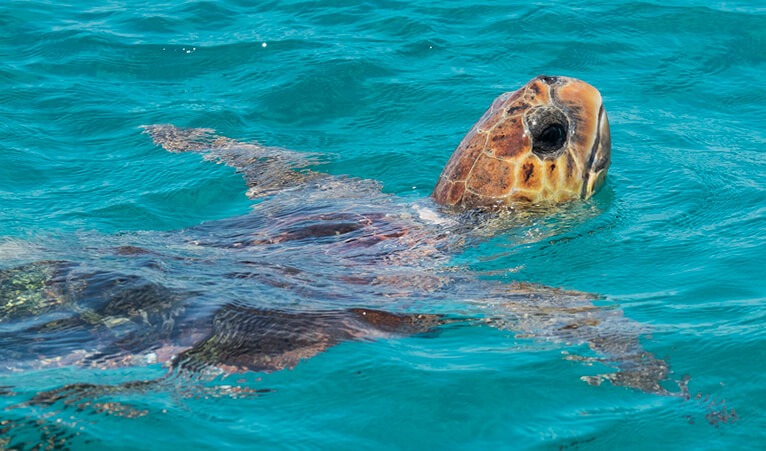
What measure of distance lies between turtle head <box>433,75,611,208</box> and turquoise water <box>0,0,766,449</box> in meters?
0.25

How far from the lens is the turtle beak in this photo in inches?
231

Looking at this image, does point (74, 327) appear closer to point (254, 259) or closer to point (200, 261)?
point (200, 261)

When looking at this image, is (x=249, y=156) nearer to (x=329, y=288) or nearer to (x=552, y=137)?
(x=552, y=137)

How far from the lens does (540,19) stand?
1133 centimetres

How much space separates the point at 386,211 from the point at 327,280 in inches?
53.7

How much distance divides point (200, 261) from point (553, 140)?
2.61 m

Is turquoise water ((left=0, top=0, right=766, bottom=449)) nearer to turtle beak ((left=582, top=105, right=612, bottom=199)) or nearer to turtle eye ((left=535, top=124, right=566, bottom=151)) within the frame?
turtle beak ((left=582, top=105, right=612, bottom=199))

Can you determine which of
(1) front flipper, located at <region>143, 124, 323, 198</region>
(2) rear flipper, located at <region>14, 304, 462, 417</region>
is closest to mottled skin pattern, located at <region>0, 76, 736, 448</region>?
(2) rear flipper, located at <region>14, 304, 462, 417</region>

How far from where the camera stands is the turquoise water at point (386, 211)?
4.06 metres

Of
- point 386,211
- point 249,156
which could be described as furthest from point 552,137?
point 249,156

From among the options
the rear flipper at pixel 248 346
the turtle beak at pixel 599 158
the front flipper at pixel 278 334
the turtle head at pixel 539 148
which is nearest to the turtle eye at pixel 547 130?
the turtle head at pixel 539 148

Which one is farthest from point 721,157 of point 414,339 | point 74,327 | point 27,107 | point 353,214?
point 27,107

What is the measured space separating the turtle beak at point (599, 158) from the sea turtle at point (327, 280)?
0.05 ft

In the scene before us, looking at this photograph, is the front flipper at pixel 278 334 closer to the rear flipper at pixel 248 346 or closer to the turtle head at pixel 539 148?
the rear flipper at pixel 248 346
